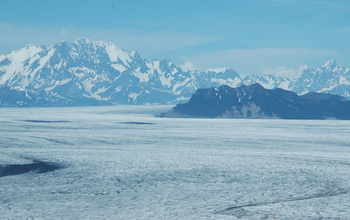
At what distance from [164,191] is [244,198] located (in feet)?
15.7

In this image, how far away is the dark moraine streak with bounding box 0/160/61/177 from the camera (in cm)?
2561

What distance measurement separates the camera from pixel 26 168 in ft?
90.2

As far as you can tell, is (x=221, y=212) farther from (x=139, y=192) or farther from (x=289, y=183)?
(x=289, y=183)

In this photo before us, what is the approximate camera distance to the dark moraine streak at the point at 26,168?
84.0ft

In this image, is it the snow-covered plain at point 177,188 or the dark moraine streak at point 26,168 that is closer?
the snow-covered plain at point 177,188

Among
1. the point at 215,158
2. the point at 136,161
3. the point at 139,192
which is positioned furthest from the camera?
the point at 215,158

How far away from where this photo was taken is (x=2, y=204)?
17375mm

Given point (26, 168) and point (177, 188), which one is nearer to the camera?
point (177, 188)

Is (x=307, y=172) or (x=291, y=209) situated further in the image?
(x=307, y=172)

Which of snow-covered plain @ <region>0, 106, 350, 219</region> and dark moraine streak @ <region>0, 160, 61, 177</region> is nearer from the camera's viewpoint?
snow-covered plain @ <region>0, 106, 350, 219</region>

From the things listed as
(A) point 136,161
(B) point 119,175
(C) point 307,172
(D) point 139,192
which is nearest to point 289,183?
(C) point 307,172

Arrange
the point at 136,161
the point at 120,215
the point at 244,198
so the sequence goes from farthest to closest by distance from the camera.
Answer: the point at 136,161 < the point at 244,198 < the point at 120,215

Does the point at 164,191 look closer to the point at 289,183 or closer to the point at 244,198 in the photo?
the point at 244,198

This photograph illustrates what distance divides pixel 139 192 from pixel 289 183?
1009 cm
